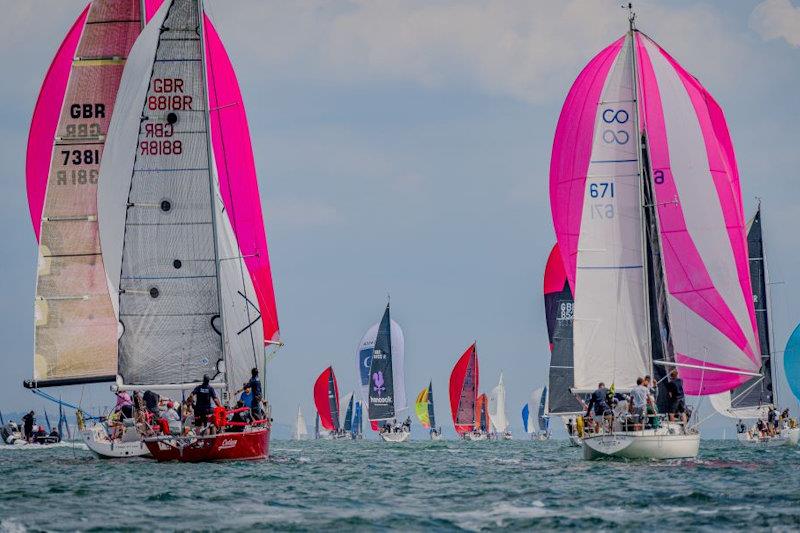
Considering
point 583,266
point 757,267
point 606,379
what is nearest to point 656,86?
point 583,266

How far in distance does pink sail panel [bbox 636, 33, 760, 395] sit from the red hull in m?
10.1

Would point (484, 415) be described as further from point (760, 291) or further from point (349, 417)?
point (760, 291)

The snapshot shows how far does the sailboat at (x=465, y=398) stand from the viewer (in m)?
85.4

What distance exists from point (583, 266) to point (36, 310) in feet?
48.5

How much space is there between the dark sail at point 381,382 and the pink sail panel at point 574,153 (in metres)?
44.4

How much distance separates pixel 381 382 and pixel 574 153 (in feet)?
152

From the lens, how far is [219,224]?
30.5 m

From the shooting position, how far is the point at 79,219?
35594 mm

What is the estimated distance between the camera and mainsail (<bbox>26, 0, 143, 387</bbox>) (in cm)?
3534

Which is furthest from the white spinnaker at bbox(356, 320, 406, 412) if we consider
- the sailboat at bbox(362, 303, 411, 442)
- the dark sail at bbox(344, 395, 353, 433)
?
the dark sail at bbox(344, 395, 353, 433)

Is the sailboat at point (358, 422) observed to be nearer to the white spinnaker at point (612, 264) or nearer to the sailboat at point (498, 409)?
the sailboat at point (498, 409)

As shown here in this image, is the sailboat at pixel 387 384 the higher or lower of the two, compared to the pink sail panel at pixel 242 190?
lower

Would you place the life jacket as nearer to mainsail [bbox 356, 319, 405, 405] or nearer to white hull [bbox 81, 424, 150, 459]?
white hull [bbox 81, 424, 150, 459]

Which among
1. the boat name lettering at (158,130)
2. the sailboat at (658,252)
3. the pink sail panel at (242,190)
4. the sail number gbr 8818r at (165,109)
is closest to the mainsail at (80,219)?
the pink sail panel at (242,190)
